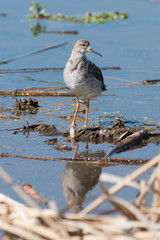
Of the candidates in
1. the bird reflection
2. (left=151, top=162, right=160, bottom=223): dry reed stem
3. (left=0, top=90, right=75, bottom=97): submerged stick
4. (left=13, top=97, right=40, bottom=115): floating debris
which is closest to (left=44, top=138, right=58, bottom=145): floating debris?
the bird reflection

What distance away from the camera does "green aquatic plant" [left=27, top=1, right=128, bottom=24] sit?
14.3 metres

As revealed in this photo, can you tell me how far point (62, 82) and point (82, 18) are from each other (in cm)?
557

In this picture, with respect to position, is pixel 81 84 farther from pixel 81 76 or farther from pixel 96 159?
pixel 96 159

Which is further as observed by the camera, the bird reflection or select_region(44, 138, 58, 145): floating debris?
select_region(44, 138, 58, 145): floating debris

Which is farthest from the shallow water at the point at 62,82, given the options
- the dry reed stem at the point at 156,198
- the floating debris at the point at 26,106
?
the dry reed stem at the point at 156,198

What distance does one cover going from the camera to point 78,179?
5164 mm

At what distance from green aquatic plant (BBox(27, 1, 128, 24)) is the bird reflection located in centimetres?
947

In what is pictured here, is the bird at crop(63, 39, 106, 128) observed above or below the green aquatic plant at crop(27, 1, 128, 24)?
below

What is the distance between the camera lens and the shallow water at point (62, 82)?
208 inches

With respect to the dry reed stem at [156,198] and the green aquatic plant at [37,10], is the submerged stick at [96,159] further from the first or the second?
the green aquatic plant at [37,10]

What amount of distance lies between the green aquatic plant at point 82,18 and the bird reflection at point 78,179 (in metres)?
9.47

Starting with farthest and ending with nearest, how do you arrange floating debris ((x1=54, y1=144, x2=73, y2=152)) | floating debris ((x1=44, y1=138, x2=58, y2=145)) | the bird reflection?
floating debris ((x1=44, y1=138, x2=58, y2=145)), floating debris ((x1=54, y1=144, x2=73, y2=152)), the bird reflection

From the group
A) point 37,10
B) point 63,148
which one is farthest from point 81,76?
point 37,10

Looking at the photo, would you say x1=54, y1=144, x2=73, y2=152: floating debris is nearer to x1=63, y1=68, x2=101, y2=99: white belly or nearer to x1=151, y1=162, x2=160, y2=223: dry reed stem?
x1=63, y1=68, x2=101, y2=99: white belly
